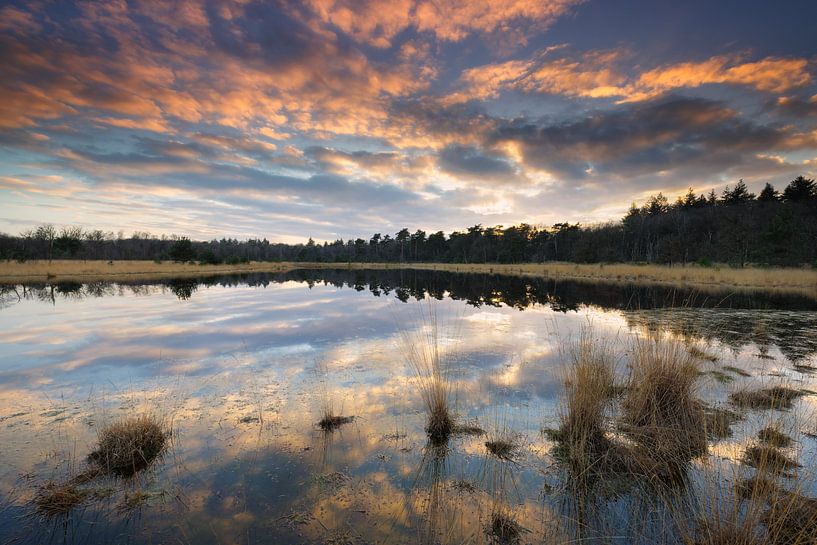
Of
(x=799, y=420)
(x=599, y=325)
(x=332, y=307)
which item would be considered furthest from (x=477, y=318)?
(x=799, y=420)

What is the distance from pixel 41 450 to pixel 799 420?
10.2 meters

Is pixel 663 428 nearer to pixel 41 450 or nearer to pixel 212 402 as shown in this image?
pixel 212 402

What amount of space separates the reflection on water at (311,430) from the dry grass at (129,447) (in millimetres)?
171

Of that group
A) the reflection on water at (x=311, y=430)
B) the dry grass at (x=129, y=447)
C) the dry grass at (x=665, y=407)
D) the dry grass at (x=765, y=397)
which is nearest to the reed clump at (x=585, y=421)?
the reflection on water at (x=311, y=430)

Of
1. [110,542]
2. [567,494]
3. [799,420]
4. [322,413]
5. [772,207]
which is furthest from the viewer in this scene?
[772,207]

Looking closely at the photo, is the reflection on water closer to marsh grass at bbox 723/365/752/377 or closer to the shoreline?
marsh grass at bbox 723/365/752/377

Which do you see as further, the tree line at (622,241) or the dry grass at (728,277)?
the tree line at (622,241)

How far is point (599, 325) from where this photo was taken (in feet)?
41.3

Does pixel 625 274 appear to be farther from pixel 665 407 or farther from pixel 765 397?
pixel 665 407

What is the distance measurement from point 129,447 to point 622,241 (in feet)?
282

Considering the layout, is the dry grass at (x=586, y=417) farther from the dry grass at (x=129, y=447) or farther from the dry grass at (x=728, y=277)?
the dry grass at (x=728, y=277)

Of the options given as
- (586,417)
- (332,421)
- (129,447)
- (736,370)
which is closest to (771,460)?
(586,417)

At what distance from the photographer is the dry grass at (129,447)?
4164mm

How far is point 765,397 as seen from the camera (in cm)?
588
